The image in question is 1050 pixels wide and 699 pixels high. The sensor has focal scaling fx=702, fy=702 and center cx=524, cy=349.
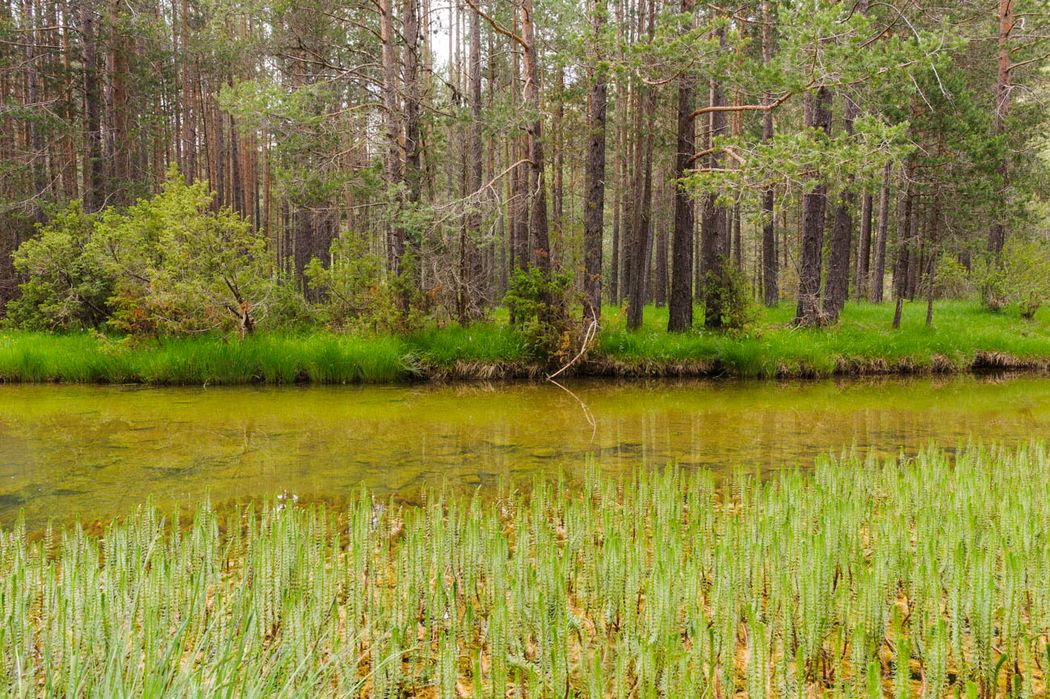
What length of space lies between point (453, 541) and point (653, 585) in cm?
128

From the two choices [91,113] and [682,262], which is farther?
[91,113]

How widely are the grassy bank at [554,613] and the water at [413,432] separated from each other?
5.57 ft

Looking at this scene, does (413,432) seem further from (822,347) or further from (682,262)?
(822,347)

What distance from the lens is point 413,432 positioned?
885cm

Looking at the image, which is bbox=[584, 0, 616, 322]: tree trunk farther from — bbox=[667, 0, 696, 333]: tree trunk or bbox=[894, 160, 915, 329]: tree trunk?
bbox=[894, 160, 915, 329]: tree trunk

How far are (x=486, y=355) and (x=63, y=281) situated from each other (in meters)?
9.60

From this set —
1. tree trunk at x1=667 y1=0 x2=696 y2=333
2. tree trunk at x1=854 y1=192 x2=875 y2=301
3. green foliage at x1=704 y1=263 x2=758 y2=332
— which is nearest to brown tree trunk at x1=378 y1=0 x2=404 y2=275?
tree trunk at x1=667 y1=0 x2=696 y2=333

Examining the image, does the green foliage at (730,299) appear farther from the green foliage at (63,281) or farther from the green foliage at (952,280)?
the green foliage at (63,281)

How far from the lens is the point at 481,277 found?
54.0ft

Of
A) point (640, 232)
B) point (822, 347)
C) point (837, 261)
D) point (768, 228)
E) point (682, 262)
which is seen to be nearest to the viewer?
point (822, 347)

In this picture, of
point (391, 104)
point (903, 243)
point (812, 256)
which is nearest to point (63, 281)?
point (391, 104)

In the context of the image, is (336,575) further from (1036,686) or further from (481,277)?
(481,277)

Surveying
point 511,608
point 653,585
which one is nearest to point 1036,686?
point 653,585

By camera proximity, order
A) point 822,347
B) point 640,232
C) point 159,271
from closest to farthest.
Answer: point 159,271, point 822,347, point 640,232
